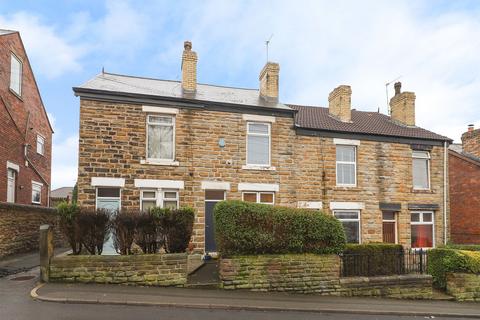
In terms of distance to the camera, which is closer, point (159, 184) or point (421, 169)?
point (159, 184)

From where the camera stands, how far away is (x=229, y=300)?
9938 mm

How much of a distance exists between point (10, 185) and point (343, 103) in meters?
16.3

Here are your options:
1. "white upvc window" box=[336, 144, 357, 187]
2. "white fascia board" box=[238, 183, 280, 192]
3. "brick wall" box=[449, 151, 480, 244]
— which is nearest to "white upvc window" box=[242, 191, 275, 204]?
"white fascia board" box=[238, 183, 280, 192]

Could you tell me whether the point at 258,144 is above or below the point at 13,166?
above

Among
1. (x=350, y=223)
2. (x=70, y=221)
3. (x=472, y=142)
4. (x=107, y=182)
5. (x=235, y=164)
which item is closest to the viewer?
(x=70, y=221)

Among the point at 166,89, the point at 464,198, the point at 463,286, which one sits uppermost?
the point at 166,89

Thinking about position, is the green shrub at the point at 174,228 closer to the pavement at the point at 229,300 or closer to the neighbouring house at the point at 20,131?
the pavement at the point at 229,300

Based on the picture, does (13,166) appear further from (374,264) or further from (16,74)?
(374,264)

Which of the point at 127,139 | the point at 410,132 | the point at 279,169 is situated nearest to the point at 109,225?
the point at 127,139

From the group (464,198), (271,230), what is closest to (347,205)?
(464,198)

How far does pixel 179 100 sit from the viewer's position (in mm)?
16109

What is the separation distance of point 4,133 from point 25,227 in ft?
16.1

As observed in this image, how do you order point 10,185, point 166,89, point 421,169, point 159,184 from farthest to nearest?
point 421,169 → point 10,185 → point 166,89 → point 159,184

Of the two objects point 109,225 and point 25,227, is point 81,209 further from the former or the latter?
point 25,227
